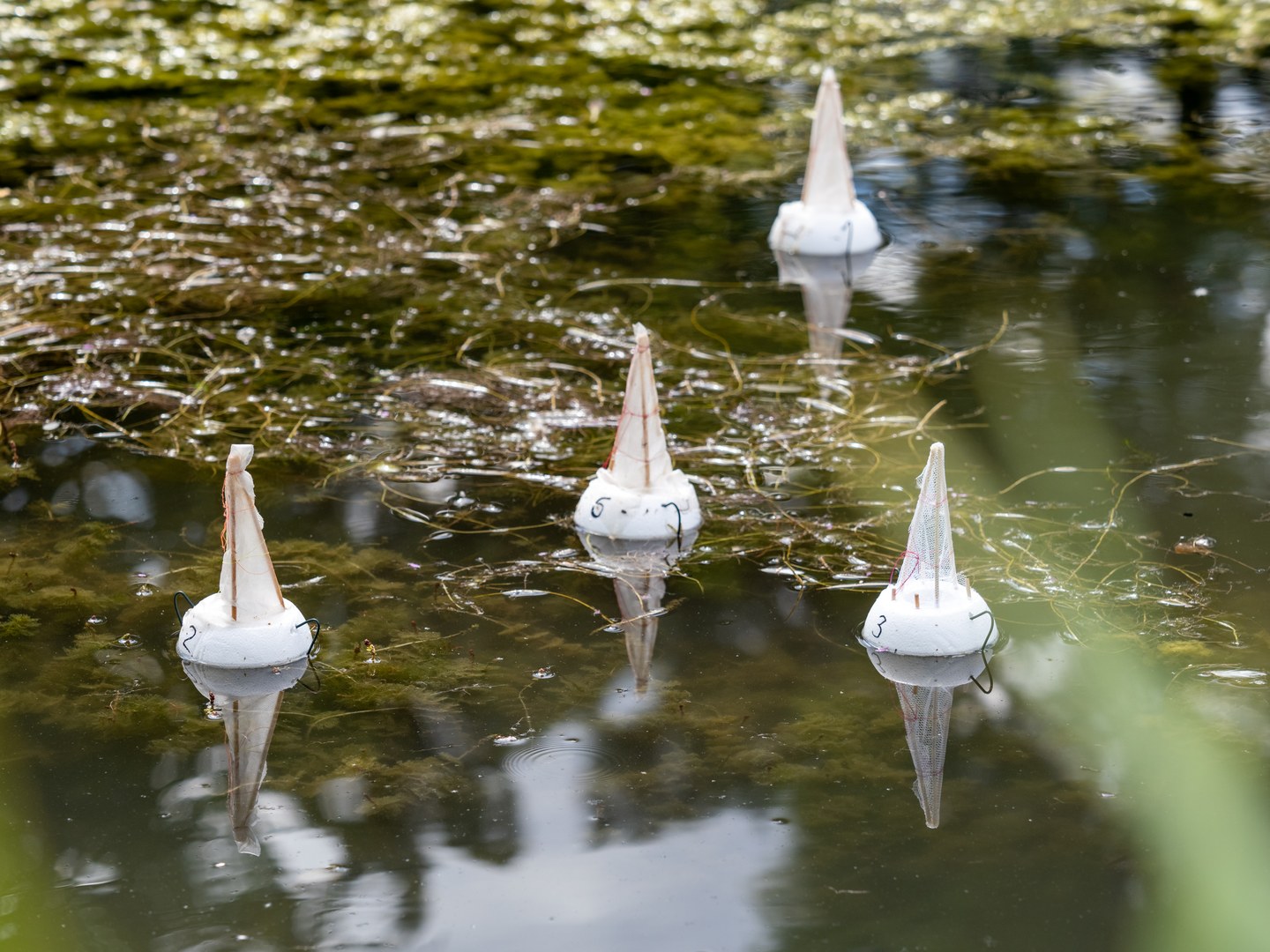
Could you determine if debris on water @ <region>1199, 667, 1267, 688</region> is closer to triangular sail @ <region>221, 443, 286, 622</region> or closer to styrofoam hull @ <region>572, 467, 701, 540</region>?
styrofoam hull @ <region>572, 467, 701, 540</region>

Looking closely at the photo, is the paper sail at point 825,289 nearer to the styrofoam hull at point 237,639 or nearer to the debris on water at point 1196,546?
the debris on water at point 1196,546

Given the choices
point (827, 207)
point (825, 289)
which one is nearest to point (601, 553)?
point (825, 289)

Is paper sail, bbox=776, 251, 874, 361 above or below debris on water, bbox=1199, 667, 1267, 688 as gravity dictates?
below

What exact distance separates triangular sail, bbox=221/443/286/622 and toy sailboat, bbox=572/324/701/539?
1.25 m

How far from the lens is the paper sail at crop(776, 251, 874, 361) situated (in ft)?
23.5

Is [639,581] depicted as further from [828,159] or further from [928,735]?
[828,159]

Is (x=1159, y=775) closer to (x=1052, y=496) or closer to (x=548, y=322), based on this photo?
(x=1052, y=496)

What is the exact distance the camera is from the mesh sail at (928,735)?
160 inches

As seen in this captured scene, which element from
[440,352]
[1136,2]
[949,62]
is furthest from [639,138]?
[1136,2]

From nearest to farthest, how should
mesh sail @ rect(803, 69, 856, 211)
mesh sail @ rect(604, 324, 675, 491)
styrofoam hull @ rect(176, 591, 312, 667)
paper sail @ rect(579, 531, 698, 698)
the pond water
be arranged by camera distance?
the pond water, styrofoam hull @ rect(176, 591, 312, 667), paper sail @ rect(579, 531, 698, 698), mesh sail @ rect(604, 324, 675, 491), mesh sail @ rect(803, 69, 856, 211)

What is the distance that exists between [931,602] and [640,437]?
1241mm

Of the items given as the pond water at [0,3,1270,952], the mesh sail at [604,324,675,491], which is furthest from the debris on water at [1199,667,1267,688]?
the mesh sail at [604,324,675,491]

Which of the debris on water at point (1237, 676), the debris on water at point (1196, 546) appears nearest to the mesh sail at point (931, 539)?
the debris on water at point (1237, 676)

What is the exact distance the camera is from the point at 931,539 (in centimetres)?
461
